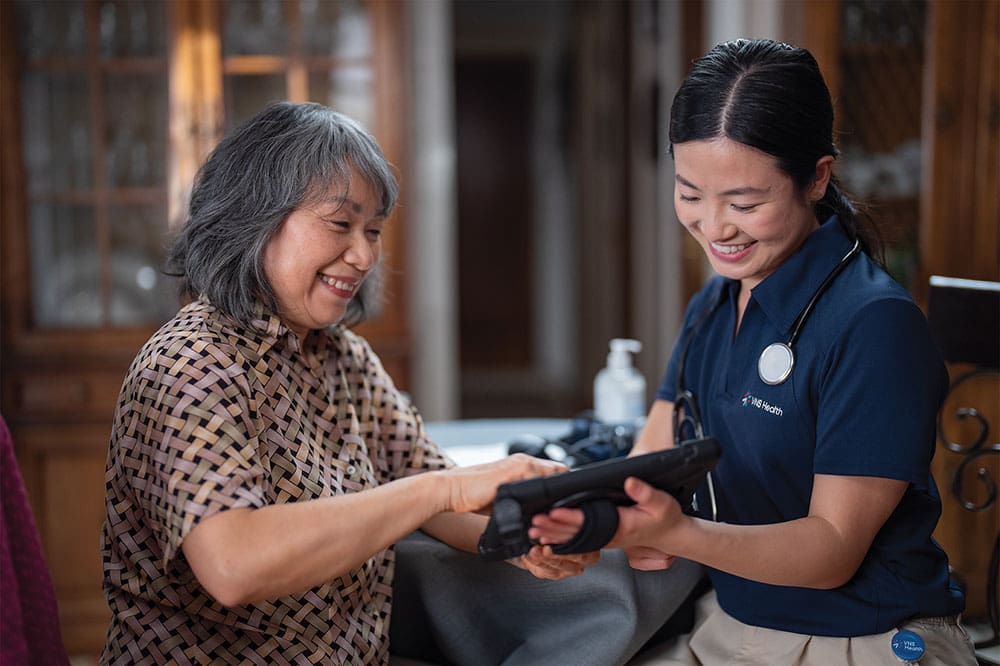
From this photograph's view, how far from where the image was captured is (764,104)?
1.23 meters

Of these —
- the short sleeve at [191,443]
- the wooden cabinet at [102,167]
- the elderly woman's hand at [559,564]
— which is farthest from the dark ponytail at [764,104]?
the wooden cabinet at [102,167]

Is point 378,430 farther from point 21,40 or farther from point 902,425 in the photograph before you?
point 21,40

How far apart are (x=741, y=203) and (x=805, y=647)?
0.57 metres

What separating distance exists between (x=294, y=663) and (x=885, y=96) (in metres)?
2.65

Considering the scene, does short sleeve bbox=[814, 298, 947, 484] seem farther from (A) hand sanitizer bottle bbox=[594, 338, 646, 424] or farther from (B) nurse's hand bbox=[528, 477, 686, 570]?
(A) hand sanitizer bottle bbox=[594, 338, 646, 424]

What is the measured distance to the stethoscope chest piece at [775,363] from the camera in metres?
1.27

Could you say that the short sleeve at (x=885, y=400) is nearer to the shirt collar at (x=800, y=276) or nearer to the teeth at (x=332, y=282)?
the shirt collar at (x=800, y=276)

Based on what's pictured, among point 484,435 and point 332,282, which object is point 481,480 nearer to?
point 332,282

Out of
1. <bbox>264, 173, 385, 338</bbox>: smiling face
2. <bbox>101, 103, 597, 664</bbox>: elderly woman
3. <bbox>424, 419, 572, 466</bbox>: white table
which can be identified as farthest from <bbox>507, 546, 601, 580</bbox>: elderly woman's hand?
<bbox>424, 419, 572, 466</bbox>: white table

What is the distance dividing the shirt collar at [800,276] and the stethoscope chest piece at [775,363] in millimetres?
29

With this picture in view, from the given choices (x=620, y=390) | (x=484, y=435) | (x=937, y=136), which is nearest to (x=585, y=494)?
(x=620, y=390)

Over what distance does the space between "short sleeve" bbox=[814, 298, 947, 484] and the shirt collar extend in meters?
0.11

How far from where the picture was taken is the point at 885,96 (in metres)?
3.11

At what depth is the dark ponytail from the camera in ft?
4.03
